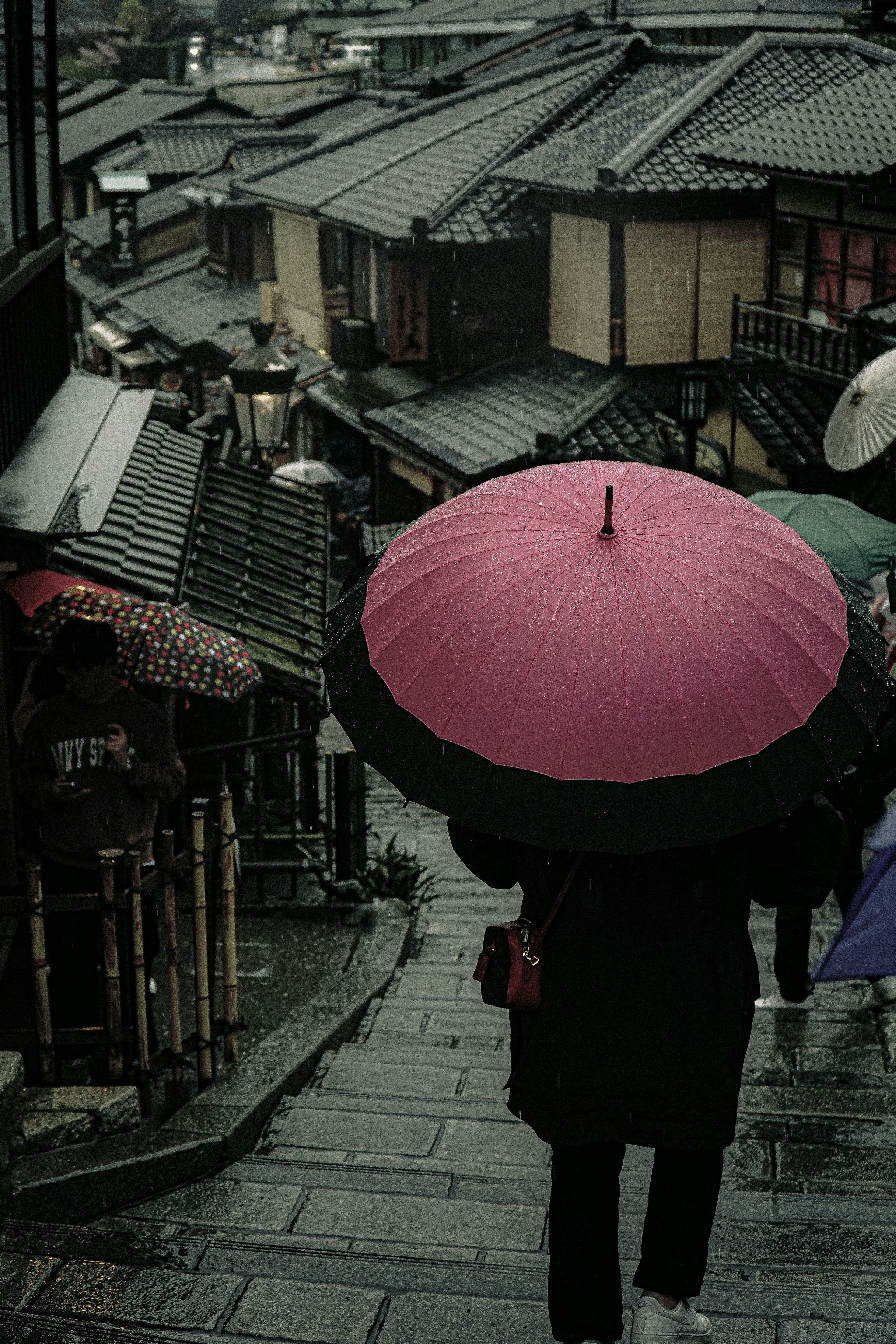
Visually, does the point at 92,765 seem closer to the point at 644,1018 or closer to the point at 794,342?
the point at 644,1018

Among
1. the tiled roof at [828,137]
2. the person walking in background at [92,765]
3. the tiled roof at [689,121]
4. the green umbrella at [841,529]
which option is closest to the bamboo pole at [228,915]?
the person walking in background at [92,765]

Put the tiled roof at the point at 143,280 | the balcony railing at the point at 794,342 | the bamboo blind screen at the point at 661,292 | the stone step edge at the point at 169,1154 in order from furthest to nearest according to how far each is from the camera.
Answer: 1. the tiled roof at the point at 143,280
2. the bamboo blind screen at the point at 661,292
3. the balcony railing at the point at 794,342
4. the stone step edge at the point at 169,1154

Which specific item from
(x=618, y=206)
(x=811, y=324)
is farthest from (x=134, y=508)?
(x=618, y=206)

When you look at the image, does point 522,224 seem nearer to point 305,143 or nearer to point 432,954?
point 305,143

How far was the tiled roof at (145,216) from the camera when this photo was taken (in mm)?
38969

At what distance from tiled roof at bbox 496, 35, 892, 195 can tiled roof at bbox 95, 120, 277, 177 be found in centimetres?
1925

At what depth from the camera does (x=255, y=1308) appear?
3762mm

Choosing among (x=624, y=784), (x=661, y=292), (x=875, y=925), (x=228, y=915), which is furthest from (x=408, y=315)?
(x=875, y=925)

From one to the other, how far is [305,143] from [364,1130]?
3323 centimetres

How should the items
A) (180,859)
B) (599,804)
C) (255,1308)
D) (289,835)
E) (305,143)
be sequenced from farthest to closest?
1. (305,143)
2. (289,835)
3. (180,859)
4. (255,1308)
5. (599,804)

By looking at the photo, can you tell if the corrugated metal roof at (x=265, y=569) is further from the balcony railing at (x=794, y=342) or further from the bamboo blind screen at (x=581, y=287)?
the bamboo blind screen at (x=581, y=287)

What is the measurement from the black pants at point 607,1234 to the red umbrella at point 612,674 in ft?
3.08

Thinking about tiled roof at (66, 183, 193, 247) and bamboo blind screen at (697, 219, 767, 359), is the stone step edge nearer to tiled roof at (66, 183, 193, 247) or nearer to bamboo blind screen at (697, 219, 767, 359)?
bamboo blind screen at (697, 219, 767, 359)

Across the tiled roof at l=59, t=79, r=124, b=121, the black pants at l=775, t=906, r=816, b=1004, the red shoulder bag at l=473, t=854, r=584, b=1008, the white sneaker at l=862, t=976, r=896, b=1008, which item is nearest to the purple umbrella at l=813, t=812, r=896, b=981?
the red shoulder bag at l=473, t=854, r=584, b=1008
